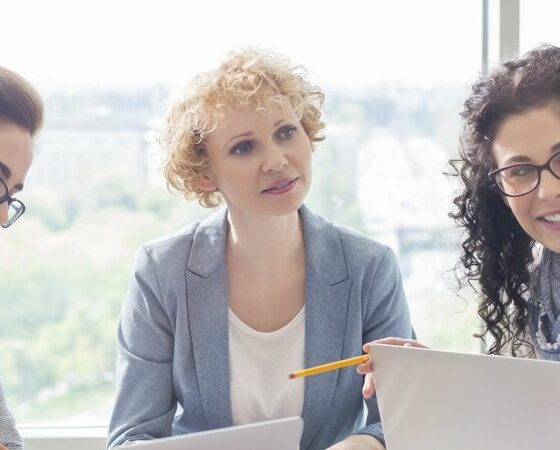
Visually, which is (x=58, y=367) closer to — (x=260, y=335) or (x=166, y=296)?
(x=166, y=296)

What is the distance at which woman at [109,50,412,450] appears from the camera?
1.65m

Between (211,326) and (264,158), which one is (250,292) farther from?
(264,158)

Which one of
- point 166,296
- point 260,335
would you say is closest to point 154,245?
point 166,296

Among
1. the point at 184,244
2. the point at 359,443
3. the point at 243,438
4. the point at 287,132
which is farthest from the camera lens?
the point at 184,244

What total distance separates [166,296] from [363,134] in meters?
0.70

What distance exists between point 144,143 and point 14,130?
2.16 ft

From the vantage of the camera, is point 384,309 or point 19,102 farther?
point 384,309

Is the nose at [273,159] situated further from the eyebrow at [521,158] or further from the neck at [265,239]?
the eyebrow at [521,158]

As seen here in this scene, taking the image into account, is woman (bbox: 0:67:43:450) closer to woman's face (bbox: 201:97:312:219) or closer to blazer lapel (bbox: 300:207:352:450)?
woman's face (bbox: 201:97:312:219)

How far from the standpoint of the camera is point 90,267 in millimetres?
2117

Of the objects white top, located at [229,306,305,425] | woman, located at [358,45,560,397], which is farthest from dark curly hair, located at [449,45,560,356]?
white top, located at [229,306,305,425]

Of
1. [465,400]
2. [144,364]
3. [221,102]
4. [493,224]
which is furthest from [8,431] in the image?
[493,224]

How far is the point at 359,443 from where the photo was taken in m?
1.57

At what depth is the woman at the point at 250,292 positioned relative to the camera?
5.42 ft
